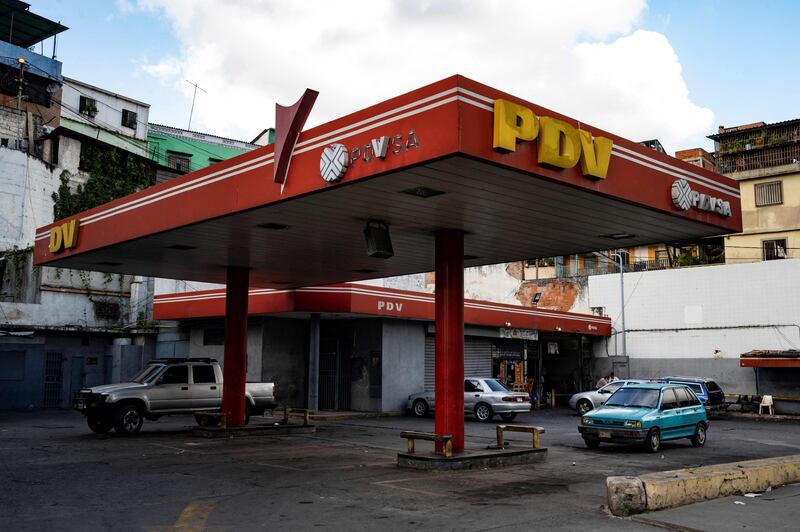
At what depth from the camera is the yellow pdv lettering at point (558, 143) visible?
1059 cm

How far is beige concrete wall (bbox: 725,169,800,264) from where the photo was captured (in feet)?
139

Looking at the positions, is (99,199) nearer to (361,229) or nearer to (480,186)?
(361,229)

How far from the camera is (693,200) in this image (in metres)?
13.7

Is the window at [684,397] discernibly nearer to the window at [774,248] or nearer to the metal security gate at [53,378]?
the metal security gate at [53,378]

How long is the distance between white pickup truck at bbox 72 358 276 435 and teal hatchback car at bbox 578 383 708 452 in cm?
972

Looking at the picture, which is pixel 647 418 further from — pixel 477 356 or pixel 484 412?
pixel 477 356

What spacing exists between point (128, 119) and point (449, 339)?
38.3m

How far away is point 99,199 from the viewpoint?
125 feet

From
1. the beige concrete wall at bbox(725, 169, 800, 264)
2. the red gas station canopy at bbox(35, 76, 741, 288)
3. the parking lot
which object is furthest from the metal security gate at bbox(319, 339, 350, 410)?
the beige concrete wall at bbox(725, 169, 800, 264)

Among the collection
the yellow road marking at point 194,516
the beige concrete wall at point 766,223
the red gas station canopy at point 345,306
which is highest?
the beige concrete wall at point 766,223

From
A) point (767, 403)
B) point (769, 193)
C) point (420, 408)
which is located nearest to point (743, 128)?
point (769, 193)

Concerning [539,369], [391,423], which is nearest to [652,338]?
[539,369]

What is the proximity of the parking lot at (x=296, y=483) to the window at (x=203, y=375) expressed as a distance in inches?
67.9

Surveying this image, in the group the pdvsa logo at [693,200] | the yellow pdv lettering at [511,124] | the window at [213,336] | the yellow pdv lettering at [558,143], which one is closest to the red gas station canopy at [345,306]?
the window at [213,336]
